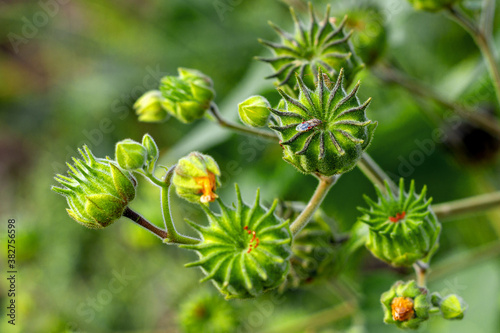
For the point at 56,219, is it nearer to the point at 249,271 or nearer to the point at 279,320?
the point at 279,320

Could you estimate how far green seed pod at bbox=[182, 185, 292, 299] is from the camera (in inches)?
39.0

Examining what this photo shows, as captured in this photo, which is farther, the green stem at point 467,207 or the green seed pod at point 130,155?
the green stem at point 467,207

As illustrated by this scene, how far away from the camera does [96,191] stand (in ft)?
3.46

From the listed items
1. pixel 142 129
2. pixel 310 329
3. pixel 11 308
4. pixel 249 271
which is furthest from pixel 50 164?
pixel 249 271

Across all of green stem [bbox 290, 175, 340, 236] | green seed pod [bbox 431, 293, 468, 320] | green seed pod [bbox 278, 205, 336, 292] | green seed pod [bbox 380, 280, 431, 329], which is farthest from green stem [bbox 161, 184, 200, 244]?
green seed pod [bbox 431, 293, 468, 320]

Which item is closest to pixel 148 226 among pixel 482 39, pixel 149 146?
pixel 149 146

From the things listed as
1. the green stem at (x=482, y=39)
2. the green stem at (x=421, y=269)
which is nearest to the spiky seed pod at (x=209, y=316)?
the green stem at (x=421, y=269)

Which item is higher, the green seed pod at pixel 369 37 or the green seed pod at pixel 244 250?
the green seed pod at pixel 369 37

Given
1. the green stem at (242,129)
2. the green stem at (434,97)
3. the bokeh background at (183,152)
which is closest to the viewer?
the green stem at (242,129)

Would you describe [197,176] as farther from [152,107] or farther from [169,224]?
[152,107]

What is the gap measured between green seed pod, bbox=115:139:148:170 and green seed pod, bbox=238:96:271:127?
0.22 m

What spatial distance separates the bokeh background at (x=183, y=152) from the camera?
1789mm

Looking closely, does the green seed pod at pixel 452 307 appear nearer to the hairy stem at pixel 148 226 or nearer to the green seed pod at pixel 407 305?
the green seed pod at pixel 407 305

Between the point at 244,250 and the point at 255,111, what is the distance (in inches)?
10.8
